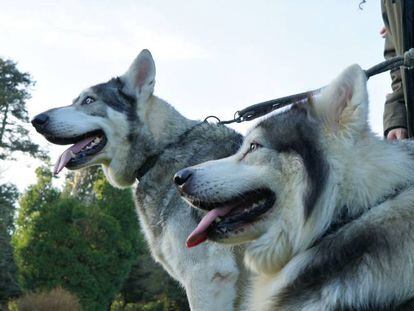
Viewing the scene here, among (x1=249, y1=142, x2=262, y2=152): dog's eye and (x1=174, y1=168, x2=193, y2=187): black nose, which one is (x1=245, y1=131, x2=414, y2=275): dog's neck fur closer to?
(x1=249, y1=142, x2=262, y2=152): dog's eye

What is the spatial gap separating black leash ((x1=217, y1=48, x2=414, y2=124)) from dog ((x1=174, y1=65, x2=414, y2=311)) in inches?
14.5

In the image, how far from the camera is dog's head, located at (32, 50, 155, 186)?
6988 mm

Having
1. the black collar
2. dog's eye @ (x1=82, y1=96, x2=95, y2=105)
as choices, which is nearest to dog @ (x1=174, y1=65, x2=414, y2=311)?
the black collar

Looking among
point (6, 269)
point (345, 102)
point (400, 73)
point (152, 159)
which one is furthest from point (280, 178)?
point (6, 269)

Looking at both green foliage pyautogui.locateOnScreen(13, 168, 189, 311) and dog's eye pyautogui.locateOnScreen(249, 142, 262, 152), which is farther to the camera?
green foliage pyautogui.locateOnScreen(13, 168, 189, 311)

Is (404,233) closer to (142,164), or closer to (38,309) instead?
(142,164)

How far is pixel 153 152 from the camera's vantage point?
6812 millimetres

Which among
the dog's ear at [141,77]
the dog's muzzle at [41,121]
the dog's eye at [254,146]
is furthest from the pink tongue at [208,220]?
the dog's muzzle at [41,121]

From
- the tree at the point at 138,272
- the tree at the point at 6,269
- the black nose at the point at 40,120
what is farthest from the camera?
the tree at the point at 138,272

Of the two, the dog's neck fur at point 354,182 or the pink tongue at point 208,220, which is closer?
A: the dog's neck fur at point 354,182

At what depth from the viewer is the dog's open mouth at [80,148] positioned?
7.00 m

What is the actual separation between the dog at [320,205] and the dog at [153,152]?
1.91 metres

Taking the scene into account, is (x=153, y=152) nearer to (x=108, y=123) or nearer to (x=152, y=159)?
(x=152, y=159)

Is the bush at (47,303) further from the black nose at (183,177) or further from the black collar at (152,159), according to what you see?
the black nose at (183,177)
